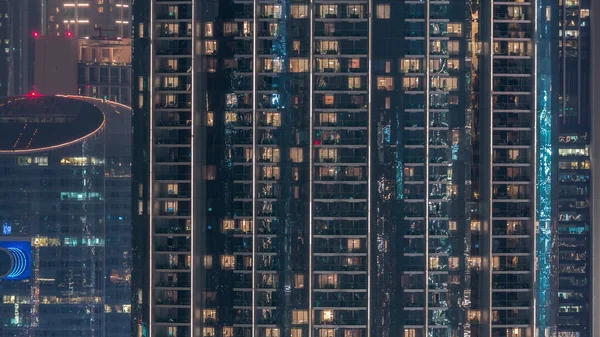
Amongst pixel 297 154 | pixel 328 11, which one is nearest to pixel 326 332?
pixel 297 154

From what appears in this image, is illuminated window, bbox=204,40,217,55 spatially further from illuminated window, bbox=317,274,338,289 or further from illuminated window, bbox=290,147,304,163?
illuminated window, bbox=317,274,338,289

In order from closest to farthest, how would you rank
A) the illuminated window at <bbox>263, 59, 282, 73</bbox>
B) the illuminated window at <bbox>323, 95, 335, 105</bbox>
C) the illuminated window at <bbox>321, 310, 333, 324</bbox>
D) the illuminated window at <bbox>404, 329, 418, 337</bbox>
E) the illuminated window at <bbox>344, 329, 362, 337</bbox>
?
the illuminated window at <bbox>404, 329, 418, 337</bbox> < the illuminated window at <bbox>321, 310, 333, 324</bbox> < the illuminated window at <bbox>344, 329, 362, 337</bbox> < the illuminated window at <bbox>323, 95, 335, 105</bbox> < the illuminated window at <bbox>263, 59, 282, 73</bbox>

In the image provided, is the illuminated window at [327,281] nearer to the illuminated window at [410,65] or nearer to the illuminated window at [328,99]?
the illuminated window at [328,99]

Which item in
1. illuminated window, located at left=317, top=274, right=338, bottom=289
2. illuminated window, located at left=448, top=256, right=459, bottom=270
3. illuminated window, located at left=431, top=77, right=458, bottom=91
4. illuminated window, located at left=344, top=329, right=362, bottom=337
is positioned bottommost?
illuminated window, located at left=344, top=329, right=362, bottom=337

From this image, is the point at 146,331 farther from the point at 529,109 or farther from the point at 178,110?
the point at 529,109

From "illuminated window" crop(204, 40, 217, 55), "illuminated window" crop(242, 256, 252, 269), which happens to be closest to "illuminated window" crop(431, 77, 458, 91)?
"illuminated window" crop(204, 40, 217, 55)

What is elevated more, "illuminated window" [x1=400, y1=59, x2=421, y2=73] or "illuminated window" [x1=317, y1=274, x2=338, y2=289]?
"illuminated window" [x1=400, y1=59, x2=421, y2=73]

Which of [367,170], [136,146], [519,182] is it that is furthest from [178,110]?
[519,182]
